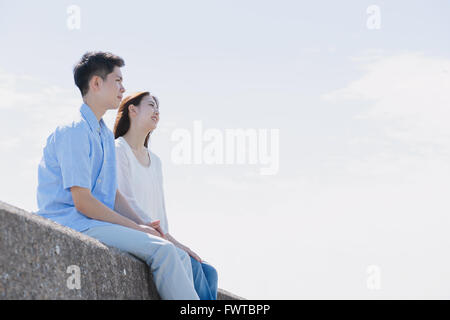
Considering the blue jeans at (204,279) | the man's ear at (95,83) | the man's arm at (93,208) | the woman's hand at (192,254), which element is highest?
the man's ear at (95,83)

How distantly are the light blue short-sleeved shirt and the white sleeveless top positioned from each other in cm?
53

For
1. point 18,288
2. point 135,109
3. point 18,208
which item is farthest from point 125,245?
point 135,109

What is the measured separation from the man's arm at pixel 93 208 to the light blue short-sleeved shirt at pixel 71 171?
0.03 m

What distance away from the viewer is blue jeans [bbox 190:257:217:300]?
3934 mm

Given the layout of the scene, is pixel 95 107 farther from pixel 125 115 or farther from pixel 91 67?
pixel 125 115

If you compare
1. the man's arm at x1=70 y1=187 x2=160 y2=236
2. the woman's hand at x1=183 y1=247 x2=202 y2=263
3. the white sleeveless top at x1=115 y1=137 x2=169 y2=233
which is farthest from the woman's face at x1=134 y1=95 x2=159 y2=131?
the man's arm at x1=70 y1=187 x2=160 y2=236

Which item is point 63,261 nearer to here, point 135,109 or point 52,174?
point 52,174

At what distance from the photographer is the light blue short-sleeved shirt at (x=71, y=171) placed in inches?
136

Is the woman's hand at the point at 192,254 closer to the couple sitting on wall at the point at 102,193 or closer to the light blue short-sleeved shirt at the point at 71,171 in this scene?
the couple sitting on wall at the point at 102,193

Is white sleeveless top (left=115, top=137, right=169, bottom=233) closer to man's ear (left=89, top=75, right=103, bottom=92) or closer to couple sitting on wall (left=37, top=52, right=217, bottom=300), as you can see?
couple sitting on wall (left=37, top=52, right=217, bottom=300)

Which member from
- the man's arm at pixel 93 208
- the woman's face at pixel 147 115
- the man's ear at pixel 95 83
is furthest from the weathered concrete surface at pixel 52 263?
the woman's face at pixel 147 115

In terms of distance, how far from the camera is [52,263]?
2.79 metres
